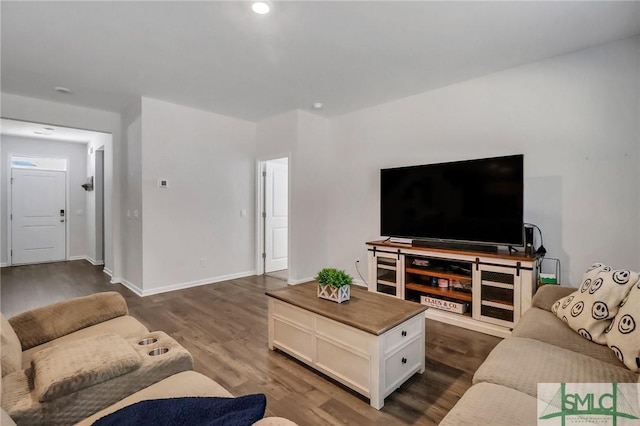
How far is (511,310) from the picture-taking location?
2.64m

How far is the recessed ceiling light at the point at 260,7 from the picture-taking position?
2.08 meters

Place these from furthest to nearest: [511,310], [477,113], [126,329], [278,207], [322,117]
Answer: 1. [278,207]
2. [322,117]
3. [477,113]
4. [511,310]
5. [126,329]

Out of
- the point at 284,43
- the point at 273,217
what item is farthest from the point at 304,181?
the point at 284,43

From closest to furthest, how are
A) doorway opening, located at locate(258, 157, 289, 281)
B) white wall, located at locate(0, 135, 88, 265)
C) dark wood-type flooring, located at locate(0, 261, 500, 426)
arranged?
dark wood-type flooring, located at locate(0, 261, 500, 426), doorway opening, located at locate(258, 157, 289, 281), white wall, located at locate(0, 135, 88, 265)

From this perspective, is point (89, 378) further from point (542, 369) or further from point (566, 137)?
point (566, 137)

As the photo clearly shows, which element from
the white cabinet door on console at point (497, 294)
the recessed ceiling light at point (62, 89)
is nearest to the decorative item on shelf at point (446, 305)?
the white cabinet door on console at point (497, 294)

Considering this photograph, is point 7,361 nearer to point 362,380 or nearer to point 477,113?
point 362,380

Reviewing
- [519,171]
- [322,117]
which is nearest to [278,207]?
[322,117]

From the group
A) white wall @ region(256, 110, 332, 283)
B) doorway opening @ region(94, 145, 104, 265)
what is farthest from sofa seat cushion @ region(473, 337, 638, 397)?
doorway opening @ region(94, 145, 104, 265)

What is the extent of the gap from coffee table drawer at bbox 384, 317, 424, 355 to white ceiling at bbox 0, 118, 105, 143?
5.80 meters

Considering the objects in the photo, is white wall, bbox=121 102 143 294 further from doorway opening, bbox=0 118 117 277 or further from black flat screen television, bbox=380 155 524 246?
black flat screen television, bbox=380 155 524 246

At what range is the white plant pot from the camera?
2.16 m

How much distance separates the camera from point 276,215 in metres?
5.34

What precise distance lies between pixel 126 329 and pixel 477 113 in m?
3.61
